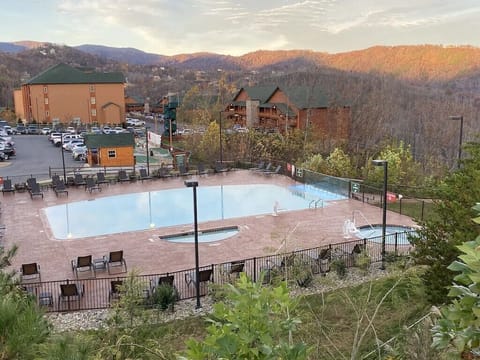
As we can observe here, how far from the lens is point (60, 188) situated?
2617cm

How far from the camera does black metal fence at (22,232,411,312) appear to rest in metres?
12.5

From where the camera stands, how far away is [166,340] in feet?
35.6

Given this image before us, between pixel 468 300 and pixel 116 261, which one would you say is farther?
pixel 116 261

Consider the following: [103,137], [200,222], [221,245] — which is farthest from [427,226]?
[103,137]

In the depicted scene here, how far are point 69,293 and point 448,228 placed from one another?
974 centimetres

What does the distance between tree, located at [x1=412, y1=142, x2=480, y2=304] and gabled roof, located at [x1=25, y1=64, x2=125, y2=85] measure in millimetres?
66367

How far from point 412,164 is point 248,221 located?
52.2ft

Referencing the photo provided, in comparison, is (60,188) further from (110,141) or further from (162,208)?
(110,141)

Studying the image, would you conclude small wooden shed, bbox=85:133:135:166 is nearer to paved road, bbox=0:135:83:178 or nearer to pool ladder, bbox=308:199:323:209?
paved road, bbox=0:135:83:178

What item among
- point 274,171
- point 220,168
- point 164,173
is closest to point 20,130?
point 164,173

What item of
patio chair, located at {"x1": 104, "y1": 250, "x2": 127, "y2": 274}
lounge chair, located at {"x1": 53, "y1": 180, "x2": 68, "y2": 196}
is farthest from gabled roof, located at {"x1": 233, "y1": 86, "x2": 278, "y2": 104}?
patio chair, located at {"x1": 104, "y1": 250, "x2": 127, "y2": 274}

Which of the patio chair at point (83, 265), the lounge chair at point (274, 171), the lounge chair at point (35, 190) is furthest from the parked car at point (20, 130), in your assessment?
the patio chair at point (83, 265)

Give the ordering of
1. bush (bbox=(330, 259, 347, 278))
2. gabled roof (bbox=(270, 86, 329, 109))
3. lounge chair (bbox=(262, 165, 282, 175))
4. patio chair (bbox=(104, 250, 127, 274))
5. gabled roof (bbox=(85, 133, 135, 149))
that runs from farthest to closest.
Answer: gabled roof (bbox=(270, 86, 329, 109)), gabled roof (bbox=(85, 133, 135, 149)), lounge chair (bbox=(262, 165, 282, 175)), patio chair (bbox=(104, 250, 127, 274)), bush (bbox=(330, 259, 347, 278))

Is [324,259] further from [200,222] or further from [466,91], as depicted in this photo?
[466,91]
